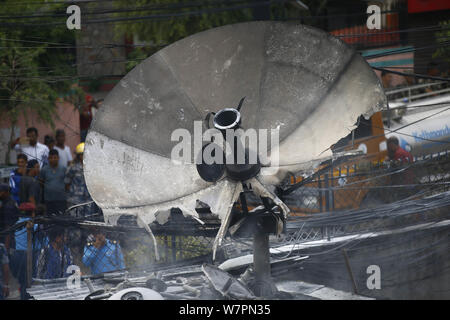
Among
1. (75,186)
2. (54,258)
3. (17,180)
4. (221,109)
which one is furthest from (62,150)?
(221,109)

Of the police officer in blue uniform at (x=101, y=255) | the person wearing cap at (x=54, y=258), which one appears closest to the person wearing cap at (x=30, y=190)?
the person wearing cap at (x=54, y=258)

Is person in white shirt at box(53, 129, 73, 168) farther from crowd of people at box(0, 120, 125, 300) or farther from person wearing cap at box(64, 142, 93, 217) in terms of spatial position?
person wearing cap at box(64, 142, 93, 217)

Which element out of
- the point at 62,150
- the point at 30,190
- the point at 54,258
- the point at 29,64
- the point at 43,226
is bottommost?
the point at 54,258

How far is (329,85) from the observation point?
5293 mm

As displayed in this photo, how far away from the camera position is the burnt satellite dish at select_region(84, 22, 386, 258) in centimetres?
508

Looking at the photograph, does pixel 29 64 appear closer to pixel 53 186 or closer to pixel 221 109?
pixel 53 186

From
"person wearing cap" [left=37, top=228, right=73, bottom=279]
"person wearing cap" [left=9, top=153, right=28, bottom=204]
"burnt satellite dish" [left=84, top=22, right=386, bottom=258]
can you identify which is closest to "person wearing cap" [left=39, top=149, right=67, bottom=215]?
"person wearing cap" [left=9, top=153, right=28, bottom=204]

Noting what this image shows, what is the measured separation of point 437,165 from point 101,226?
5.31 meters

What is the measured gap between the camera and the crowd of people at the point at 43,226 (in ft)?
23.7

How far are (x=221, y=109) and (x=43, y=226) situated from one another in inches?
138

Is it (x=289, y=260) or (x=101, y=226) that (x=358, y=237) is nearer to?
(x=289, y=260)

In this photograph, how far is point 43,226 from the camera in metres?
7.77

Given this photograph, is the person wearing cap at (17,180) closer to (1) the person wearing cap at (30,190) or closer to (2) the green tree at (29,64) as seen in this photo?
(1) the person wearing cap at (30,190)
